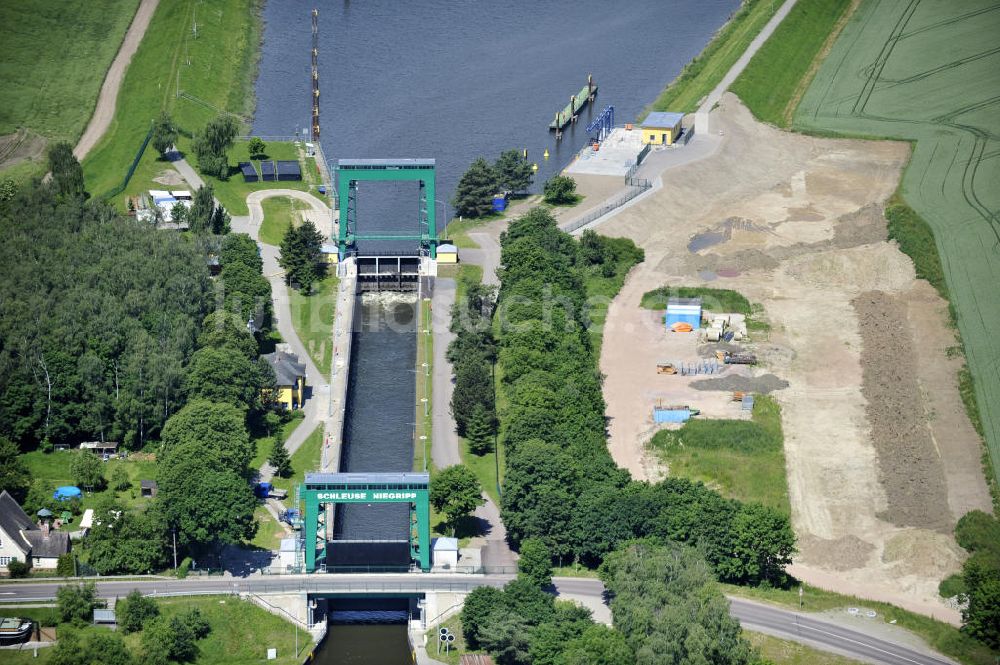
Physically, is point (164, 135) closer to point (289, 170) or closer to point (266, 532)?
point (289, 170)

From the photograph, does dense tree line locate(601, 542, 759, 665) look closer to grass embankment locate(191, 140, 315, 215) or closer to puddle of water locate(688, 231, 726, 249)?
puddle of water locate(688, 231, 726, 249)

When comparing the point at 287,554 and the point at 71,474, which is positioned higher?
the point at 71,474

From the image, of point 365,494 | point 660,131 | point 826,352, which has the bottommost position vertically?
point 365,494

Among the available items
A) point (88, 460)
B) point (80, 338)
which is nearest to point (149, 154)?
point (80, 338)

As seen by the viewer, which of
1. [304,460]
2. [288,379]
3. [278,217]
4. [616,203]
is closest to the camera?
[304,460]

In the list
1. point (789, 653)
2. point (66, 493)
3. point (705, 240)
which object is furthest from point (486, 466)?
point (705, 240)
